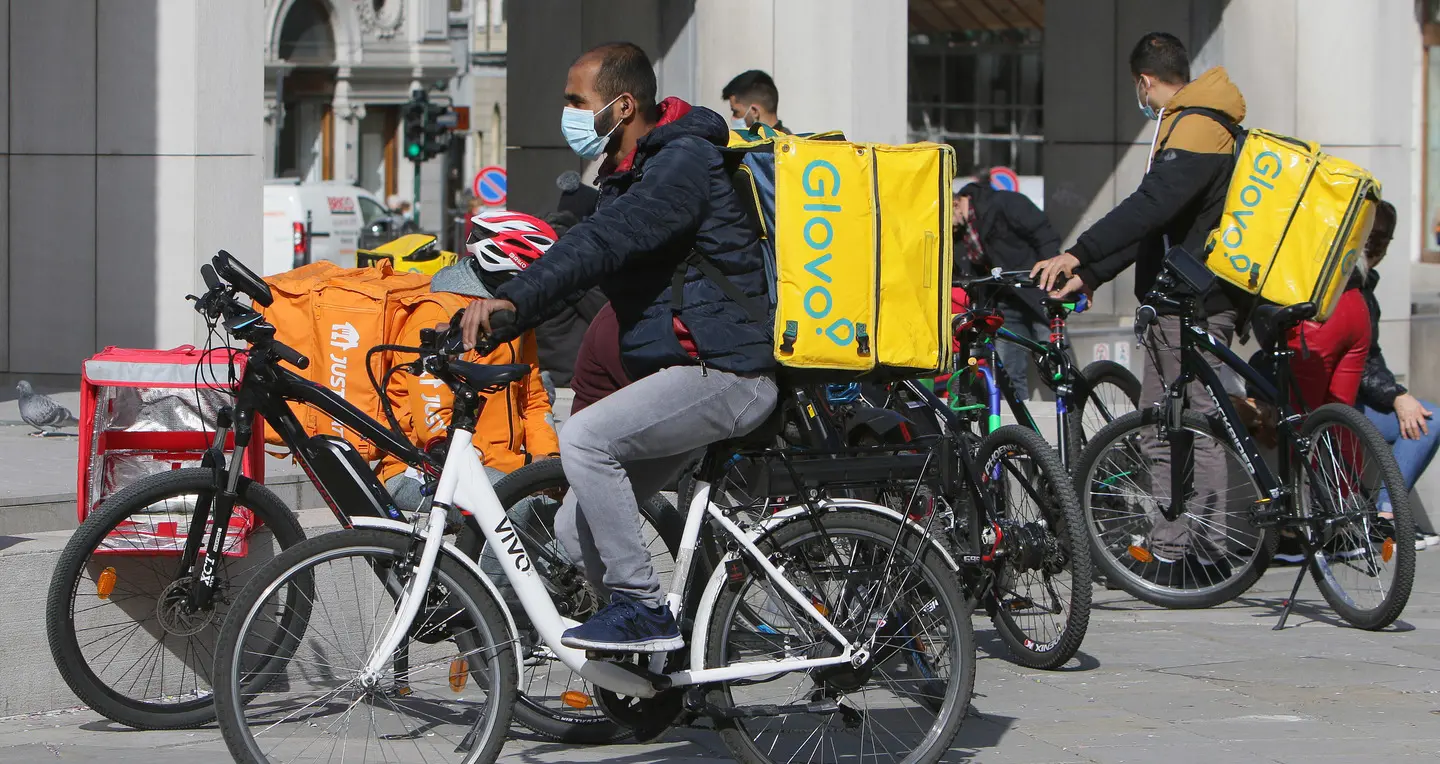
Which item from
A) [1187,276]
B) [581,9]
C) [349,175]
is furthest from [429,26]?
[1187,276]

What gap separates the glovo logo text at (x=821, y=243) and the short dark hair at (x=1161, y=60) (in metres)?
3.26

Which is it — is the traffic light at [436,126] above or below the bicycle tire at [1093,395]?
above

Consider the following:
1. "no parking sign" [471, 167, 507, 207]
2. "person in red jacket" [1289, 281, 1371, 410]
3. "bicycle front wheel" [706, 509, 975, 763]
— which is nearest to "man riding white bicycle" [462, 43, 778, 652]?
"bicycle front wheel" [706, 509, 975, 763]

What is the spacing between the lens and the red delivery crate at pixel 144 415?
5.78 metres

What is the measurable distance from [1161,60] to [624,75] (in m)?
3.42

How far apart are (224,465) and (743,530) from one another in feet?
4.81

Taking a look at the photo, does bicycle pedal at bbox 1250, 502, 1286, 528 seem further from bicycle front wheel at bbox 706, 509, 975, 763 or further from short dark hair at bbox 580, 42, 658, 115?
short dark hair at bbox 580, 42, 658, 115

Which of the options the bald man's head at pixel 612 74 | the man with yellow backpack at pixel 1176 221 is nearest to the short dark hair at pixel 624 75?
the bald man's head at pixel 612 74

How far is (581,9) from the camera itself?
46.8ft

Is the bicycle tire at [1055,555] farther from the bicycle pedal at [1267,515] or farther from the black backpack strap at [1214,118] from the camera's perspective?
the black backpack strap at [1214,118]

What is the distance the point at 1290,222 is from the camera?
7.53 metres

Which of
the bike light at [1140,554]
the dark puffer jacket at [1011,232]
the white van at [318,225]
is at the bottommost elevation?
the bike light at [1140,554]

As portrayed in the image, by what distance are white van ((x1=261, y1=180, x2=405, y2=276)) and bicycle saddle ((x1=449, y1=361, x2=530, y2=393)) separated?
2847cm

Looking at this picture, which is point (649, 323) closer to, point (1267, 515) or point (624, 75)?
point (624, 75)
